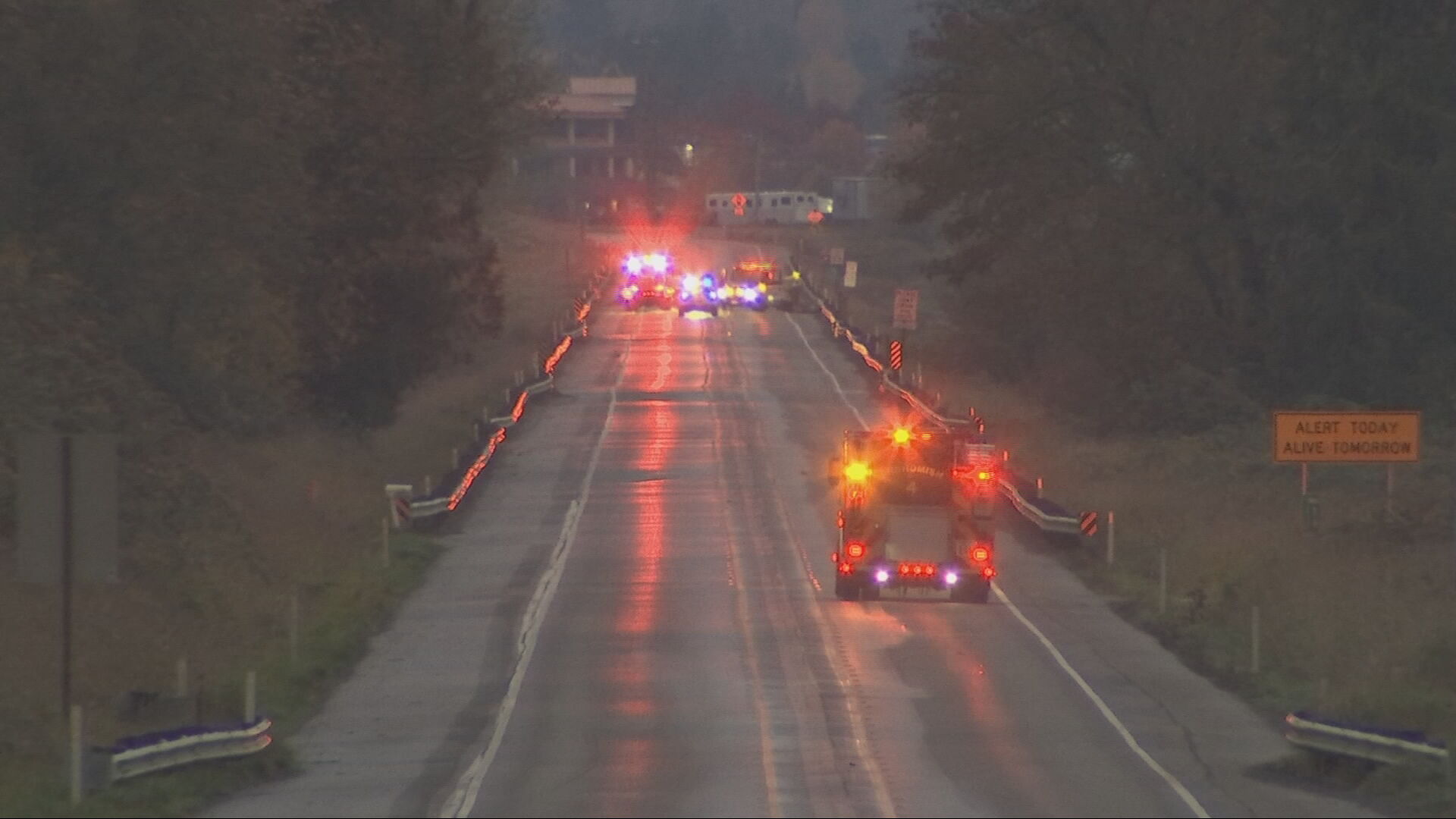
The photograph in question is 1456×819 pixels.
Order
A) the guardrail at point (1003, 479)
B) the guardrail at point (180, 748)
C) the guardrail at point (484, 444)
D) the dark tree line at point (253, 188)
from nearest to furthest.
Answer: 1. the guardrail at point (180, 748)
2. the dark tree line at point (253, 188)
3. the guardrail at point (1003, 479)
4. the guardrail at point (484, 444)

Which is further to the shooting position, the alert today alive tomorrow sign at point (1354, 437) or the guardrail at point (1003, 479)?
the guardrail at point (1003, 479)

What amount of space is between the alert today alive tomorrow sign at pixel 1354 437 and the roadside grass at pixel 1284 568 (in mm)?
1540

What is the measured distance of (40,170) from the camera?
1277 inches

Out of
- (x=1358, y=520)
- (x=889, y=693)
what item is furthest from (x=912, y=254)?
(x=889, y=693)

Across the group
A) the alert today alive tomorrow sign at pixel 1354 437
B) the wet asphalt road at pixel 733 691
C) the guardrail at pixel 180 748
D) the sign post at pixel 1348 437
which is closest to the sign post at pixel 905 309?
the wet asphalt road at pixel 733 691

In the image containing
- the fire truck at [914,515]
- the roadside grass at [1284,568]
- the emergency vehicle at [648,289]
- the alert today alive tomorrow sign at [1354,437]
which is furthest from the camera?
the emergency vehicle at [648,289]

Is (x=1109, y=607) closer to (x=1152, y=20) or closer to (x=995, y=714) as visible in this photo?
(x=995, y=714)

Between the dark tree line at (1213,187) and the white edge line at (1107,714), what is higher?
the dark tree line at (1213,187)

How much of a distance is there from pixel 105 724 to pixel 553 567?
1227cm

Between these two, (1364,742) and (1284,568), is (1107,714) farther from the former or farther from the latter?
(1284,568)

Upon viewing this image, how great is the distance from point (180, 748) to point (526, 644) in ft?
27.9

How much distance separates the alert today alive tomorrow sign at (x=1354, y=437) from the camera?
3033cm

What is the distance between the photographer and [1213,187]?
173ft

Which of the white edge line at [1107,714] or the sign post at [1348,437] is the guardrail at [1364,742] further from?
the sign post at [1348,437]
